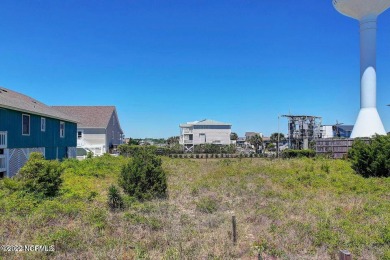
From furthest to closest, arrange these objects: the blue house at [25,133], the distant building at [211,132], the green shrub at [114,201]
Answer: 1. the distant building at [211,132]
2. the blue house at [25,133]
3. the green shrub at [114,201]

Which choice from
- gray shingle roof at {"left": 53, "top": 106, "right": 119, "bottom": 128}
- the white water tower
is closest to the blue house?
gray shingle roof at {"left": 53, "top": 106, "right": 119, "bottom": 128}

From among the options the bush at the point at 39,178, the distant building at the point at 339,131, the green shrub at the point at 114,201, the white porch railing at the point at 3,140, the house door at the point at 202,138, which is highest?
the distant building at the point at 339,131

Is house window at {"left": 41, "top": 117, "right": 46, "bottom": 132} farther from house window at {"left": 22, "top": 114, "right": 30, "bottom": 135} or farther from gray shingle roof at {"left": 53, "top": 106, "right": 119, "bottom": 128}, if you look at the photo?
gray shingle roof at {"left": 53, "top": 106, "right": 119, "bottom": 128}

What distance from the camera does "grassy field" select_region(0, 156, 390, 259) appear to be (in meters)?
5.09

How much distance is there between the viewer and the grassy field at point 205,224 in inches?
200

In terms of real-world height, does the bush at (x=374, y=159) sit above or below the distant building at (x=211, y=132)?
below

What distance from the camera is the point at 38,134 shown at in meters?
18.5

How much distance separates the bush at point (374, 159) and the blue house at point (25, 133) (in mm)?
18428

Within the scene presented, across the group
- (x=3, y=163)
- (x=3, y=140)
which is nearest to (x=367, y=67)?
(x=3, y=140)

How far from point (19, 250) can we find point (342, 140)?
2670 cm

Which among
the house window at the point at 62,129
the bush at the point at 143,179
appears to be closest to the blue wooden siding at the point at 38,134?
the house window at the point at 62,129

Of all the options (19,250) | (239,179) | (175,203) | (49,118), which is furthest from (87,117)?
(19,250)

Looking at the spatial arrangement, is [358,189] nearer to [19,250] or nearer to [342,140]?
[19,250]

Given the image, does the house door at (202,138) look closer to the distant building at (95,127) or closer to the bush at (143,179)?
the distant building at (95,127)
